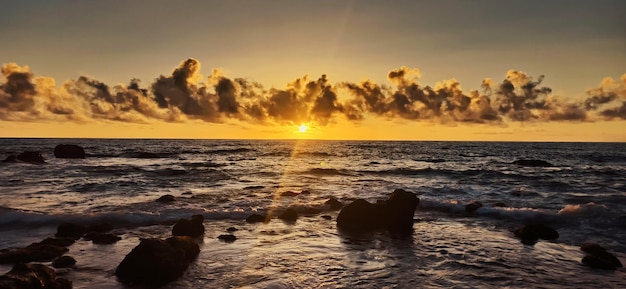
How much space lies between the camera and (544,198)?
29469mm

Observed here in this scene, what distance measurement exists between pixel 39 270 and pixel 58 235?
767 centimetres

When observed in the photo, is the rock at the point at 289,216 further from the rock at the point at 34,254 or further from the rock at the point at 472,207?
the rock at the point at 472,207

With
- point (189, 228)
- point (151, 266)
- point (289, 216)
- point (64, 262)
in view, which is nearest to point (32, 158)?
point (289, 216)

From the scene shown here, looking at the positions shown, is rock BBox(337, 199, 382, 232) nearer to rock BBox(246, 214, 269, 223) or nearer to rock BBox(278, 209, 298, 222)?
rock BBox(278, 209, 298, 222)

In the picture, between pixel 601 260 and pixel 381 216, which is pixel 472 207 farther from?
pixel 601 260

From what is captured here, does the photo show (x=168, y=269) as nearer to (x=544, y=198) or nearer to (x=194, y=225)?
(x=194, y=225)

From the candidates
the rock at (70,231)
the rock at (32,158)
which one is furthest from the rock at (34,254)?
the rock at (32,158)

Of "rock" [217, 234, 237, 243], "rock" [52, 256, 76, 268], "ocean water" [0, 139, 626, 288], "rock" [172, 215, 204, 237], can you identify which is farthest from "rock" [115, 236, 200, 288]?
"rock" [172, 215, 204, 237]

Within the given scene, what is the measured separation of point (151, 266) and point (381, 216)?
11516 millimetres

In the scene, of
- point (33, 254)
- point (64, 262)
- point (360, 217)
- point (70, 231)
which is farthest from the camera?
point (360, 217)

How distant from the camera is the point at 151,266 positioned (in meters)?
11.4

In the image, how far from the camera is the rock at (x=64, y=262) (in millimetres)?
12281

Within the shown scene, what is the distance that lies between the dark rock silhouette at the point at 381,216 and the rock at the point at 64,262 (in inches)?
441

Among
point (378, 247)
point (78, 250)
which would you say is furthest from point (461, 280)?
point (78, 250)
